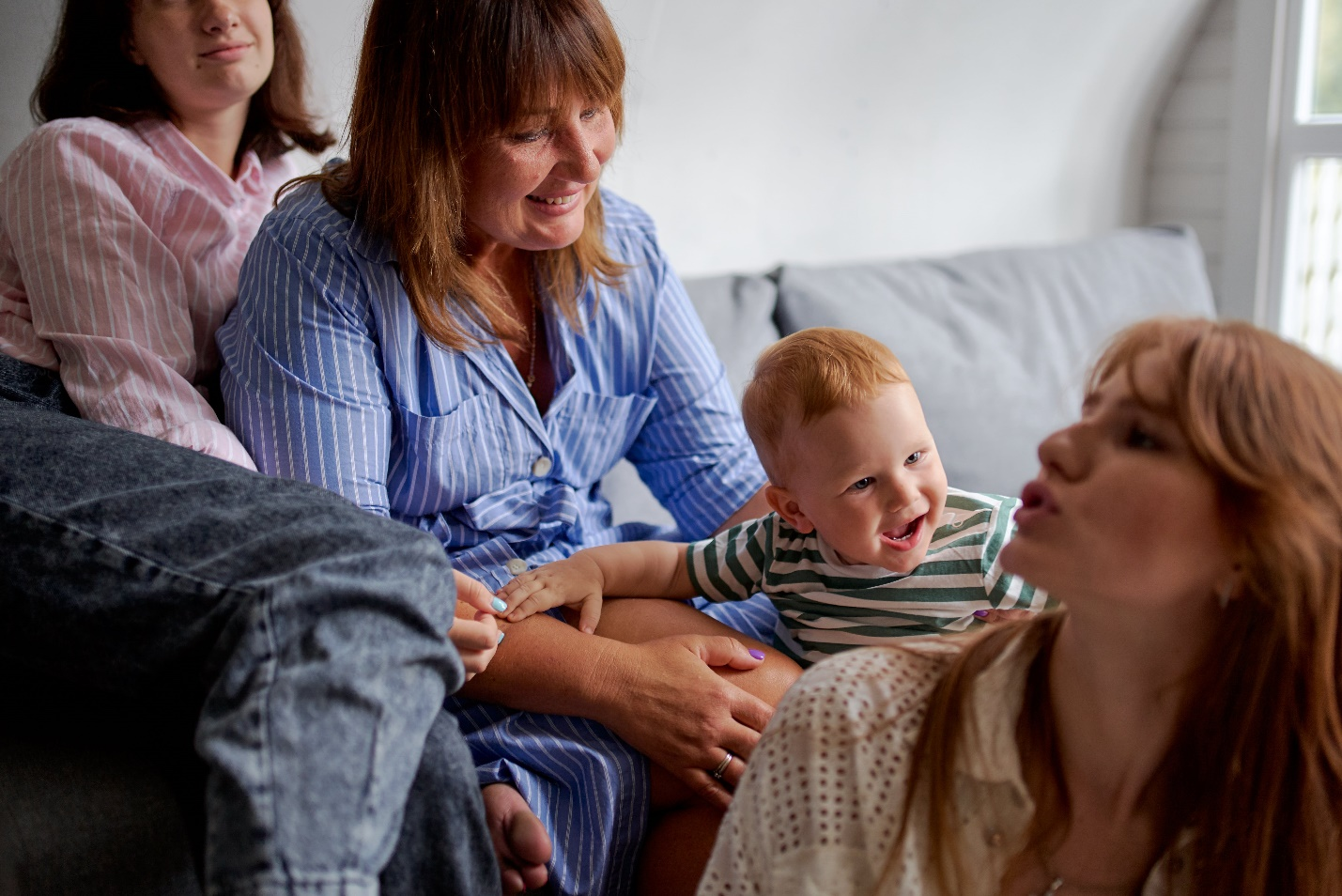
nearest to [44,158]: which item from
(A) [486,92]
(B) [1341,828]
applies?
(A) [486,92]

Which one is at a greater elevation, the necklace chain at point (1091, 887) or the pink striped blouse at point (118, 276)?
the pink striped blouse at point (118, 276)

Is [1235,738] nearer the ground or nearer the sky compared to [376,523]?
nearer the ground

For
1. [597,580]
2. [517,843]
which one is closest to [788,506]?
[597,580]

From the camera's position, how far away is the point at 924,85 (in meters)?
2.60

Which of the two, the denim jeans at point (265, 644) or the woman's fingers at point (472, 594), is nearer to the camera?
the denim jeans at point (265, 644)

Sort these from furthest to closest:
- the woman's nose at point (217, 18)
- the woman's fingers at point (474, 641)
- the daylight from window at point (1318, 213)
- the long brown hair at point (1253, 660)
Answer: the daylight from window at point (1318, 213) → the woman's nose at point (217, 18) → the woman's fingers at point (474, 641) → the long brown hair at point (1253, 660)

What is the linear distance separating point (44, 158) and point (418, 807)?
94 centimetres

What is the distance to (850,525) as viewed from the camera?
123 centimetres

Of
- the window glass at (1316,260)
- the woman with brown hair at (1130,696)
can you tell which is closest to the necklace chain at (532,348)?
the woman with brown hair at (1130,696)

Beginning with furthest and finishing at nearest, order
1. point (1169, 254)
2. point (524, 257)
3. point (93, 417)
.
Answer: point (1169, 254) < point (524, 257) < point (93, 417)

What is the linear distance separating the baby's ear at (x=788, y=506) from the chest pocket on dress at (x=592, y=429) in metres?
0.32

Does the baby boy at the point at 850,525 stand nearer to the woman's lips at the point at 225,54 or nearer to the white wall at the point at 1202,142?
the woman's lips at the point at 225,54

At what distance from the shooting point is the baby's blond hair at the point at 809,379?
1.21 metres

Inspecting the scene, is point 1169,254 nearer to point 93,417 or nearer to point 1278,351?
point 1278,351
